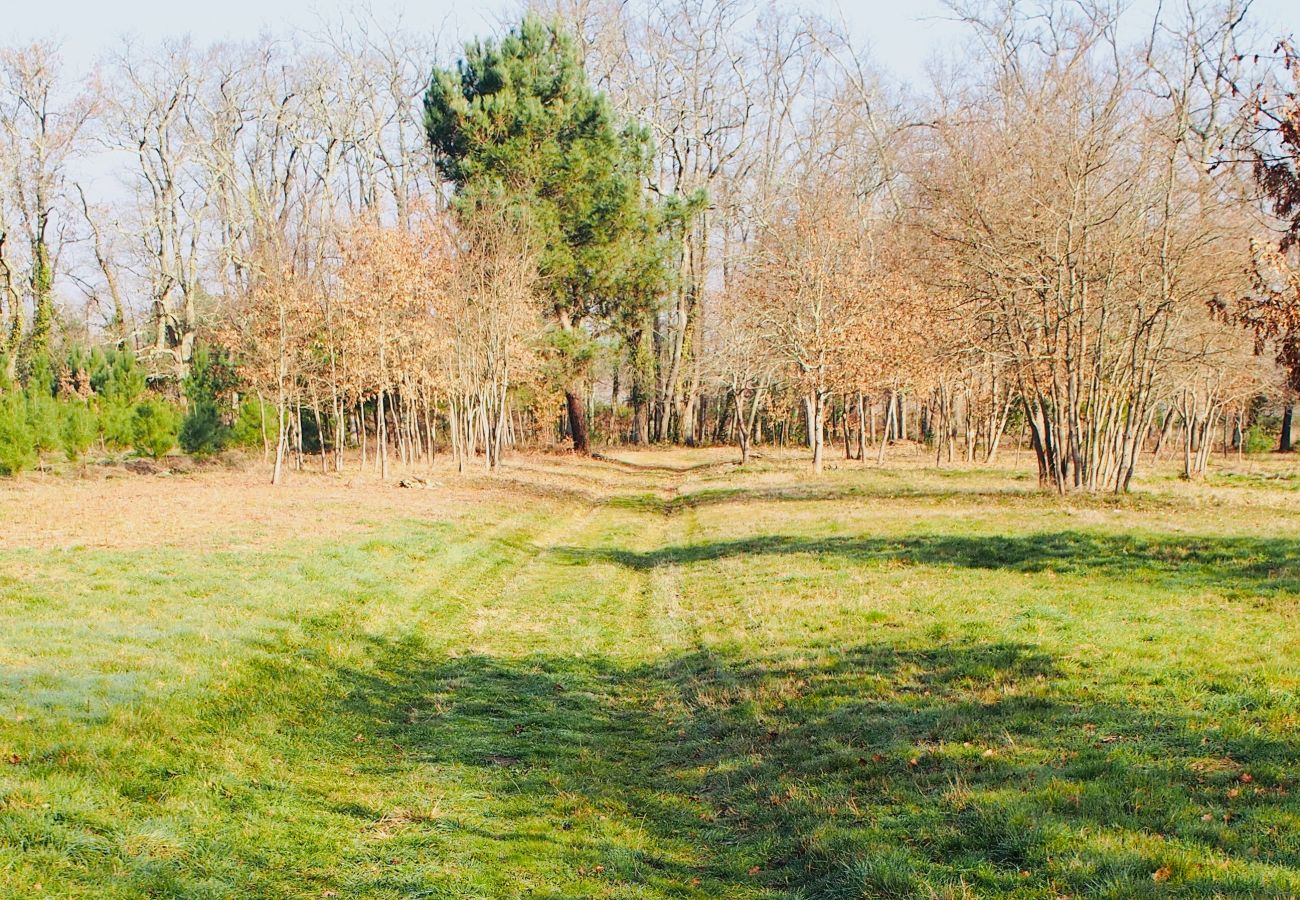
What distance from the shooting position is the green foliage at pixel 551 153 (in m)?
34.3

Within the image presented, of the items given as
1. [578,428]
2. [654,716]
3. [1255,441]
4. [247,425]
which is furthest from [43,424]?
[1255,441]

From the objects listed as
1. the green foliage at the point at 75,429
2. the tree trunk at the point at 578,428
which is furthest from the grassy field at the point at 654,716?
the tree trunk at the point at 578,428

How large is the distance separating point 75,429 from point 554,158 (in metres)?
18.9

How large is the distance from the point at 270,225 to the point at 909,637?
2647cm

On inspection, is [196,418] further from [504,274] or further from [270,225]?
[504,274]

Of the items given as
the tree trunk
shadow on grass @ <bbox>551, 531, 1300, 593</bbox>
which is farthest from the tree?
shadow on grass @ <bbox>551, 531, 1300, 593</bbox>

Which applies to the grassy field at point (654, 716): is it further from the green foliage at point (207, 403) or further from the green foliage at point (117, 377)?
the green foliage at point (117, 377)

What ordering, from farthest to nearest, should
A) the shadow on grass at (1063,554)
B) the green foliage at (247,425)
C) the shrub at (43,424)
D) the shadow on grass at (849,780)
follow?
1. the green foliage at (247,425)
2. the shrub at (43,424)
3. the shadow on grass at (1063,554)
4. the shadow on grass at (849,780)

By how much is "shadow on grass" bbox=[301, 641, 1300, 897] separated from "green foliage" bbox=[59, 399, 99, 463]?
2382cm

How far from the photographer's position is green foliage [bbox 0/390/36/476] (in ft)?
82.1

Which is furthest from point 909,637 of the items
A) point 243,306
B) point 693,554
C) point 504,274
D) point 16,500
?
point 243,306

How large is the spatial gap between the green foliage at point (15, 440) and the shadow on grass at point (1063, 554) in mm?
18039

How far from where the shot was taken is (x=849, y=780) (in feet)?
20.6

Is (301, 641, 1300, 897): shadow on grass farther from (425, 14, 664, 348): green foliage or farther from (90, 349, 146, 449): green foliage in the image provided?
(425, 14, 664, 348): green foliage
